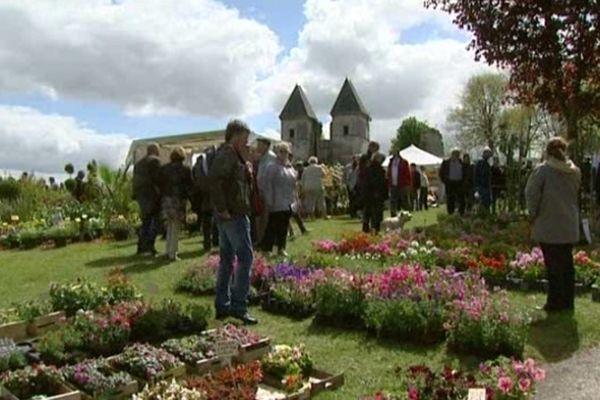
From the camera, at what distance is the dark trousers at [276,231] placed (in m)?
11.2

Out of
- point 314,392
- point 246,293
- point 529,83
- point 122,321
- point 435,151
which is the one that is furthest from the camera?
point 435,151

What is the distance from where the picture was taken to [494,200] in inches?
723

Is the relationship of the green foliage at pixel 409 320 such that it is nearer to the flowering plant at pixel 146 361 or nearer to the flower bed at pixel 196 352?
the flower bed at pixel 196 352

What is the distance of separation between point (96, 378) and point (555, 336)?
440 cm

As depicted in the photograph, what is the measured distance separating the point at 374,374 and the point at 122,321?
244 centimetres

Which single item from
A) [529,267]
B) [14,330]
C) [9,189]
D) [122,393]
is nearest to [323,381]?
[122,393]

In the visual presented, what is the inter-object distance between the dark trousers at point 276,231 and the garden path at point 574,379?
18.8 feet

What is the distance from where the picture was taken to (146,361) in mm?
5426

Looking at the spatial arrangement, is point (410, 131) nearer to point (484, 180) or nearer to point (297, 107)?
point (297, 107)

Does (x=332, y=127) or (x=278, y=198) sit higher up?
(x=332, y=127)

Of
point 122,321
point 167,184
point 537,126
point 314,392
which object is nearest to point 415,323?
point 314,392

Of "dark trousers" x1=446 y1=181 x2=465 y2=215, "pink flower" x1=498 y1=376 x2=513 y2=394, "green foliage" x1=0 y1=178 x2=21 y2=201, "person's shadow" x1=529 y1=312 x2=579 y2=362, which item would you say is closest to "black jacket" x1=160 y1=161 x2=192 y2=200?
"person's shadow" x1=529 y1=312 x2=579 y2=362

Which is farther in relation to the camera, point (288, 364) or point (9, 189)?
point (9, 189)

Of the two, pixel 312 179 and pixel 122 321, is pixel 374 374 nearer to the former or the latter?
pixel 122 321
